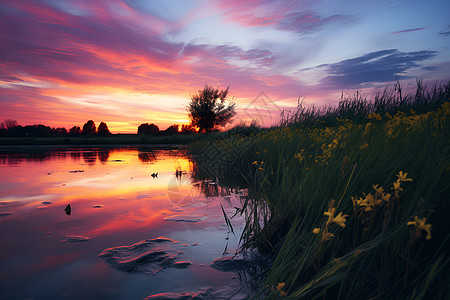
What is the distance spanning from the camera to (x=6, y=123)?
88625mm

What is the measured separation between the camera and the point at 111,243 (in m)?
3.44

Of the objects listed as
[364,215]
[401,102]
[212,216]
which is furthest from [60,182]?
[401,102]

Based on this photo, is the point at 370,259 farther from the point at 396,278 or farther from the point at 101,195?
the point at 101,195

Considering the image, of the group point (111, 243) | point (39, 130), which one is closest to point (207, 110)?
point (111, 243)

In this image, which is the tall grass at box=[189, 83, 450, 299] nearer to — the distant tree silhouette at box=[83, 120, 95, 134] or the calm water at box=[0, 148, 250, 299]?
the calm water at box=[0, 148, 250, 299]

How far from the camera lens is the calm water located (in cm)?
242

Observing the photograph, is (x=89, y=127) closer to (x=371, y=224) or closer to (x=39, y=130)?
(x=39, y=130)

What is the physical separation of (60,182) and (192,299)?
8045 millimetres

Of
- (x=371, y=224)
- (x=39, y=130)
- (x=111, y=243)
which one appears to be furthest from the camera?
(x=39, y=130)

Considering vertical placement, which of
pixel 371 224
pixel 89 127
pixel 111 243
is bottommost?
pixel 111 243

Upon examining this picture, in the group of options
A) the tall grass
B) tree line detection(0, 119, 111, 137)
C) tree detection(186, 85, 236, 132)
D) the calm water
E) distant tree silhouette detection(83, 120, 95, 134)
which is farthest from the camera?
distant tree silhouette detection(83, 120, 95, 134)

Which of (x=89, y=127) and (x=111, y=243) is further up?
(x=89, y=127)

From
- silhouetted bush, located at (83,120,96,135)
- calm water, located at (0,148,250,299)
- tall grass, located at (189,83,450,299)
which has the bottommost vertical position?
calm water, located at (0,148,250,299)

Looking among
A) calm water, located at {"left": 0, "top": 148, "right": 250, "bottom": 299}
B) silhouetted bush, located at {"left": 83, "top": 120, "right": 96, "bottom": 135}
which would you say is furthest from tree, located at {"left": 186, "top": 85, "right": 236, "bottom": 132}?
silhouetted bush, located at {"left": 83, "top": 120, "right": 96, "bottom": 135}
